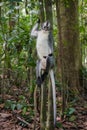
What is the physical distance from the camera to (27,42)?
15.5ft

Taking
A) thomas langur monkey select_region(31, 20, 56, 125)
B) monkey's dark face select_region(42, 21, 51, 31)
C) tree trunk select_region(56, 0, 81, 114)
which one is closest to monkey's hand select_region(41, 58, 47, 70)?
thomas langur monkey select_region(31, 20, 56, 125)

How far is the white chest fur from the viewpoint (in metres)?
3.11

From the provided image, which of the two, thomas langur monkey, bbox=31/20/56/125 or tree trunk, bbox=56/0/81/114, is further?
tree trunk, bbox=56/0/81/114

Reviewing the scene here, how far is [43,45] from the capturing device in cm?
313

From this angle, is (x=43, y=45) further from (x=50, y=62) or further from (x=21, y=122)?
(x=21, y=122)

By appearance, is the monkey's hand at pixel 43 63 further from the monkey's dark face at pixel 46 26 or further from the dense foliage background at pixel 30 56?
the dense foliage background at pixel 30 56

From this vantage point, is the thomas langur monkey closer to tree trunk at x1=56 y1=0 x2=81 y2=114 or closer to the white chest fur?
the white chest fur

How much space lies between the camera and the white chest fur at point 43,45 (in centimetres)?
311

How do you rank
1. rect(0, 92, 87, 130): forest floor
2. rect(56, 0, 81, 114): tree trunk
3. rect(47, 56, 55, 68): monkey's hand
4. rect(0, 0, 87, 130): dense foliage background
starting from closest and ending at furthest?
rect(47, 56, 55, 68): monkey's hand
rect(0, 92, 87, 130): forest floor
rect(0, 0, 87, 130): dense foliage background
rect(56, 0, 81, 114): tree trunk

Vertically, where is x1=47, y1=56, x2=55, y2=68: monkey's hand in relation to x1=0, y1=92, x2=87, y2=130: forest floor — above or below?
above

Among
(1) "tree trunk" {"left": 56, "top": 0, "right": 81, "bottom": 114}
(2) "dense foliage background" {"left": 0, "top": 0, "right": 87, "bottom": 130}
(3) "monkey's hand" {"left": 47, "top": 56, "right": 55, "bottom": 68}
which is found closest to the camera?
(3) "monkey's hand" {"left": 47, "top": 56, "right": 55, "bottom": 68}

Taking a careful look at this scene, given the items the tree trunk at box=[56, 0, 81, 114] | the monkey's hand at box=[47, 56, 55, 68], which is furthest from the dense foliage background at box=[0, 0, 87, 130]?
the monkey's hand at box=[47, 56, 55, 68]

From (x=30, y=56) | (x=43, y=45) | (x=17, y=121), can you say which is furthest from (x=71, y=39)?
(x=43, y=45)

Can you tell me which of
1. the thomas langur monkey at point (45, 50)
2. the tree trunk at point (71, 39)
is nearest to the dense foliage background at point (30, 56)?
the tree trunk at point (71, 39)
